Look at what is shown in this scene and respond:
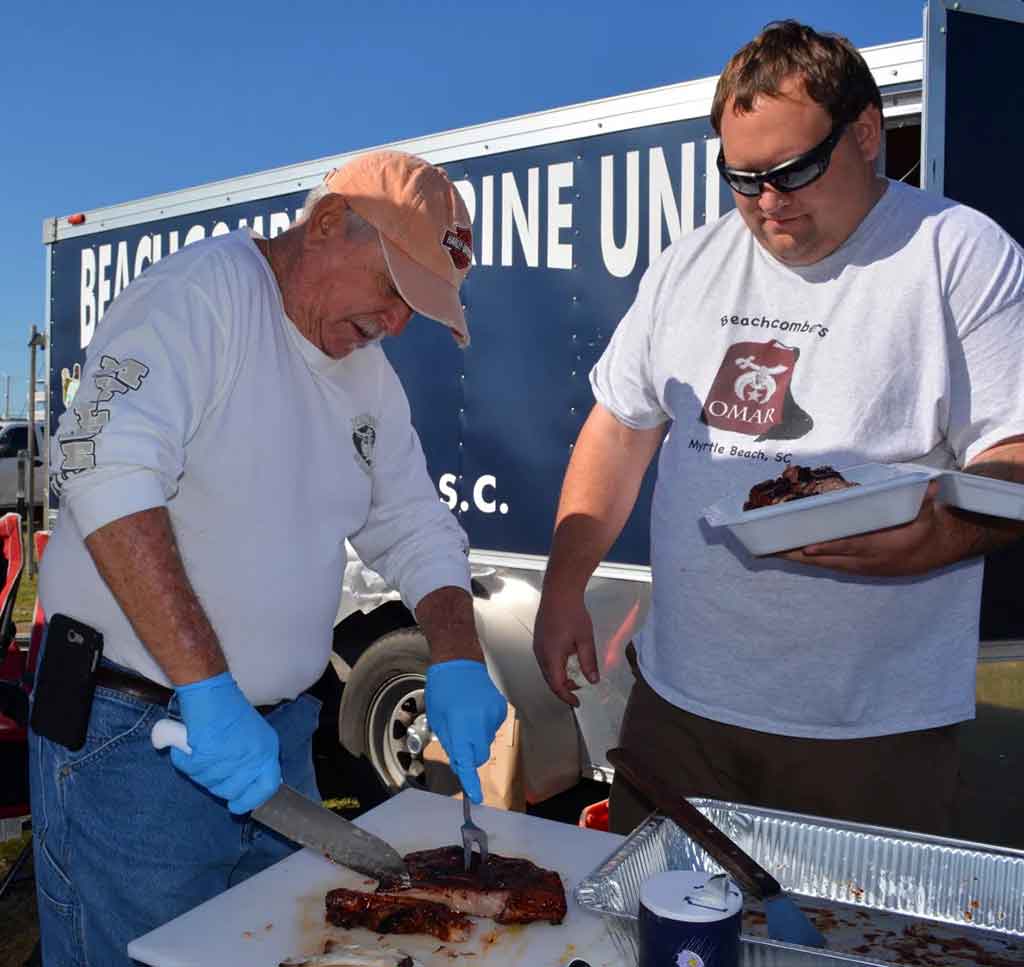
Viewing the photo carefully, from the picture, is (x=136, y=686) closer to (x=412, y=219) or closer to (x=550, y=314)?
(x=412, y=219)

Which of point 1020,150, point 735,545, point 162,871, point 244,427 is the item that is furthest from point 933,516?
point 1020,150

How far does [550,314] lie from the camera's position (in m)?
4.54

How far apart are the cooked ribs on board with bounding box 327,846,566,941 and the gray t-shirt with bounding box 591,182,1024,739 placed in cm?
70

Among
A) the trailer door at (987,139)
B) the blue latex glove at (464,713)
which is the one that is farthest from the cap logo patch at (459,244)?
the trailer door at (987,139)

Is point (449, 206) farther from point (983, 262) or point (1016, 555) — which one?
point (1016, 555)

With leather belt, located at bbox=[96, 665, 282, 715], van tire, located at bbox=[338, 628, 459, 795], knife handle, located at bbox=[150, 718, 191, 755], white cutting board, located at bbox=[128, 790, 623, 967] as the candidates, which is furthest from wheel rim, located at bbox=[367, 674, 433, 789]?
knife handle, located at bbox=[150, 718, 191, 755]

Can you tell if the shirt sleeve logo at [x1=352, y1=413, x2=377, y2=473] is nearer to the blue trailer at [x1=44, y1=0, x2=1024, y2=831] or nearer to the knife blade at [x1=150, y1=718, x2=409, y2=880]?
the knife blade at [x1=150, y1=718, x2=409, y2=880]

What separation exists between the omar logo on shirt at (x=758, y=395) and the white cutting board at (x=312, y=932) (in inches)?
38.4

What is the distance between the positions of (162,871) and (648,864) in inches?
37.0

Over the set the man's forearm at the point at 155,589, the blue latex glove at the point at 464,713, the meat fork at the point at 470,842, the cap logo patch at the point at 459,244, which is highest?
the cap logo patch at the point at 459,244

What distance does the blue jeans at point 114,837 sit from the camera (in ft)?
6.60

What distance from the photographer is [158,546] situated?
70.9 inches

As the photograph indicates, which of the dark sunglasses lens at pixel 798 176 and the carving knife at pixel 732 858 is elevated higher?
the dark sunglasses lens at pixel 798 176

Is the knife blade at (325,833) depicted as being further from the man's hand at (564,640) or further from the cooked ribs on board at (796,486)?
the cooked ribs on board at (796,486)
